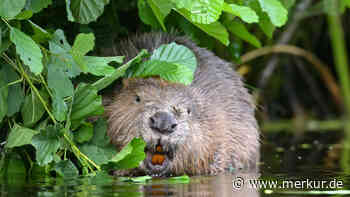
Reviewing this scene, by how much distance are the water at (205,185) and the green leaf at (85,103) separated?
1.09 feet

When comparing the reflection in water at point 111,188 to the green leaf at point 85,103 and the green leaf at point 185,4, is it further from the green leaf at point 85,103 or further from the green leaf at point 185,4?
the green leaf at point 185,4

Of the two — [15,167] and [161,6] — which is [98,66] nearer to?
[161,6]

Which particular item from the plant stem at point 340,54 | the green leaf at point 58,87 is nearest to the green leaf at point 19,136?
the green leaf at point 58,87

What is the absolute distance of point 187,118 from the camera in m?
4.12

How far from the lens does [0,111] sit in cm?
360

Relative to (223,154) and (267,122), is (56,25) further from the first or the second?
(267,122)

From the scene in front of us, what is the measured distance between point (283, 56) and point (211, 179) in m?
5.16

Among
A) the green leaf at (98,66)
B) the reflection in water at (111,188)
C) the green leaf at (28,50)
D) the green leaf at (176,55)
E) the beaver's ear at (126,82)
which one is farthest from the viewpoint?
the beaver's ear at (126,82)

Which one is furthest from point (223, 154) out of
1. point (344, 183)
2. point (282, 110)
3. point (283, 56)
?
point (282, 110)

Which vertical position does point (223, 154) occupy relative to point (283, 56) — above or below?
below

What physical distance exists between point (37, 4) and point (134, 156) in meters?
0.88

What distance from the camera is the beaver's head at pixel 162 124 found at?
12.7 feet

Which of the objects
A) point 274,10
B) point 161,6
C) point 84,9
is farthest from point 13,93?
point 274,10

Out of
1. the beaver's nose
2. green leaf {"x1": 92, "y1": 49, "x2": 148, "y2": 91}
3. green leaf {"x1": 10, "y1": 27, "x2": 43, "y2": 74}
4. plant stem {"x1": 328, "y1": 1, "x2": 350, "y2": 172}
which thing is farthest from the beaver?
plant stem {"x1": 328, "y1": 1, "x2": 350, "y2": 172}
